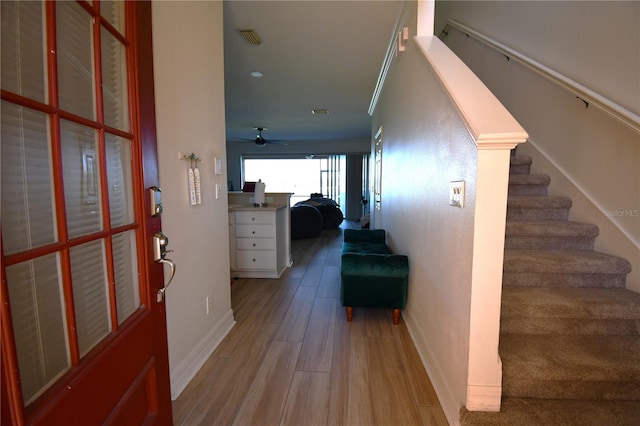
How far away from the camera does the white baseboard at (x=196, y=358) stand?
1.60 meters

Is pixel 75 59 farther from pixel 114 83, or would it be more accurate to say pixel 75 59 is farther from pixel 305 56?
pixel 305 56

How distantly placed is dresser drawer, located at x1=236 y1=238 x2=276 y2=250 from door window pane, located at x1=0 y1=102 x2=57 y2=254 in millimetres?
2905

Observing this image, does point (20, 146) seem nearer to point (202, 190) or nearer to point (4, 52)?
point (4, 52)

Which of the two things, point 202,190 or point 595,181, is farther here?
point 595,181

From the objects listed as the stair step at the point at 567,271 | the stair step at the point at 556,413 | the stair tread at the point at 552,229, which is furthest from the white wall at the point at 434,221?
the stair tread at the point at 552,229

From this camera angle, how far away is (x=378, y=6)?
7.93 ft

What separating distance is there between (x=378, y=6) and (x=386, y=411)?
2.87 meters

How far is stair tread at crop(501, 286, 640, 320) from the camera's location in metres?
1.59

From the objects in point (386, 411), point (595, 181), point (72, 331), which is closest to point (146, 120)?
point (72, 331)

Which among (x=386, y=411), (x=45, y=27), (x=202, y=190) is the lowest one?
(x=386, y=411)

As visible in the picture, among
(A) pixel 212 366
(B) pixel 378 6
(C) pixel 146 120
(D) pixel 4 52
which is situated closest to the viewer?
(D) pixel 4 52

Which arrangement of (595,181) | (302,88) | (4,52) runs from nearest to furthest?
(4,52) < (595,181) < (302,88)

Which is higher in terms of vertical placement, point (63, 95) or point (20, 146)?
point (63, 95)

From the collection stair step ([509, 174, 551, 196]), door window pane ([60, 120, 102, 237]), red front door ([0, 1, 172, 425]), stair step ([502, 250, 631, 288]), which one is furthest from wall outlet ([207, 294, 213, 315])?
stair step ([509, 174, 551, 196])
